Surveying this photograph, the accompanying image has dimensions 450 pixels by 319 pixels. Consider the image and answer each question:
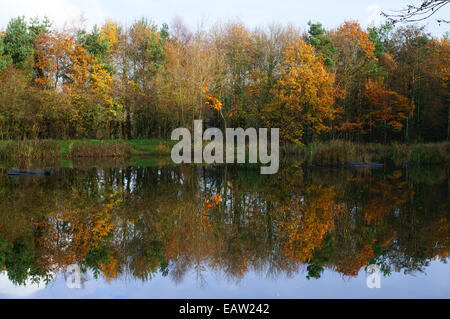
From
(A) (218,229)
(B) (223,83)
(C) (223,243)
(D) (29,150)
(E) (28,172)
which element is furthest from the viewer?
(B) (223,83)

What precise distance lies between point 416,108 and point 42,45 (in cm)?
2878

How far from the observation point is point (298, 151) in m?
25.5

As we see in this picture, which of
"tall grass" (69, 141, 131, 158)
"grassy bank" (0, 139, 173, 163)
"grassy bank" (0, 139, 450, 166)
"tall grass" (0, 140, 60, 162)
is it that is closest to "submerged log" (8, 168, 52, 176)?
"grassy bank" (0, 139, 450, 166)

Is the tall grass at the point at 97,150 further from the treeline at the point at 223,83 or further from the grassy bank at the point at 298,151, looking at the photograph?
the treeline at the point at 223,83

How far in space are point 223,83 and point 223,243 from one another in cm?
2357

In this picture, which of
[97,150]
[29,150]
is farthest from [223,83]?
[29,150]

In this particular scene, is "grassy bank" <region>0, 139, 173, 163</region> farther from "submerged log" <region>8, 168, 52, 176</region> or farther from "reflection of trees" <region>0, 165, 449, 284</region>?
"reflection of trees" <region>0, 165, 449, 284</region>

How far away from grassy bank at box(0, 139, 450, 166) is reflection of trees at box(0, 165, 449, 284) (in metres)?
8.13

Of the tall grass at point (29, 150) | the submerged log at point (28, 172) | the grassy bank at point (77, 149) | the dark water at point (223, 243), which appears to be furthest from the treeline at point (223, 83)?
the dark water at point (223, 243)

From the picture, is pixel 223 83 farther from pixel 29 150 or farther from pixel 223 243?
pixel 223 243

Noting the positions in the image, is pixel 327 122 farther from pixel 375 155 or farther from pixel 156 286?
A: pixel 156 286

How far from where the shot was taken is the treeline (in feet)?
89.2

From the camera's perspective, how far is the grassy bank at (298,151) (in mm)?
19312

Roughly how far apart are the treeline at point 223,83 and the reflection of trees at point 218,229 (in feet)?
55.2
